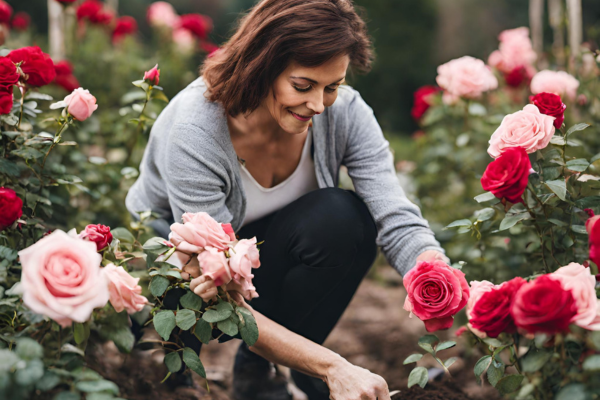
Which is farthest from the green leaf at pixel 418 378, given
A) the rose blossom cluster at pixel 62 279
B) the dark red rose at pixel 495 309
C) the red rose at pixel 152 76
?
the red rose at pixel 152 76

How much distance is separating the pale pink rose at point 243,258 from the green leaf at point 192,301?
11cm

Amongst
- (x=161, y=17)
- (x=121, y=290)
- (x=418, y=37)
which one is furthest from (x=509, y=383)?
(x=418, y=37)

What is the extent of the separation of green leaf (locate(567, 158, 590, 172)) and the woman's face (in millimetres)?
586

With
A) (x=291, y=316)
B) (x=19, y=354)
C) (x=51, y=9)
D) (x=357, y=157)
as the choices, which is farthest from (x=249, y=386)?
(x=51, y=9)

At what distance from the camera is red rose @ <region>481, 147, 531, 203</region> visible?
1192 millimetres

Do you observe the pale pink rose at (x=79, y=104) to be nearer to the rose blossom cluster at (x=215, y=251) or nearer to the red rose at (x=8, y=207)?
the red rose at (x=8, y=207)

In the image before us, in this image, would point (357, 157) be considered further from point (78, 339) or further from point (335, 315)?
point (78, 339)

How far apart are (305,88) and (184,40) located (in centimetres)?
263

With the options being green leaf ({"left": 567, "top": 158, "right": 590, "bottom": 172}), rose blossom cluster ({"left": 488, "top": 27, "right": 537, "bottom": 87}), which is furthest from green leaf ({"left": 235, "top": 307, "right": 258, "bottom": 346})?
rose blossom cluster ({"left": 488, "top": 27, "right": 537, "bottom": 87})

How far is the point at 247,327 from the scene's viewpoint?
3.95ft

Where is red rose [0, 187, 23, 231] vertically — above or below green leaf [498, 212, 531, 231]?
above

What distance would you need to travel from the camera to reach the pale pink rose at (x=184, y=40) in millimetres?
3685

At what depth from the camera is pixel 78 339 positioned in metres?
1.05

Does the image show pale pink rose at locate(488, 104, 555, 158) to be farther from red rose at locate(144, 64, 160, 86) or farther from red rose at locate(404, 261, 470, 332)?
red rose at locate(144, 64, 160, 86)
